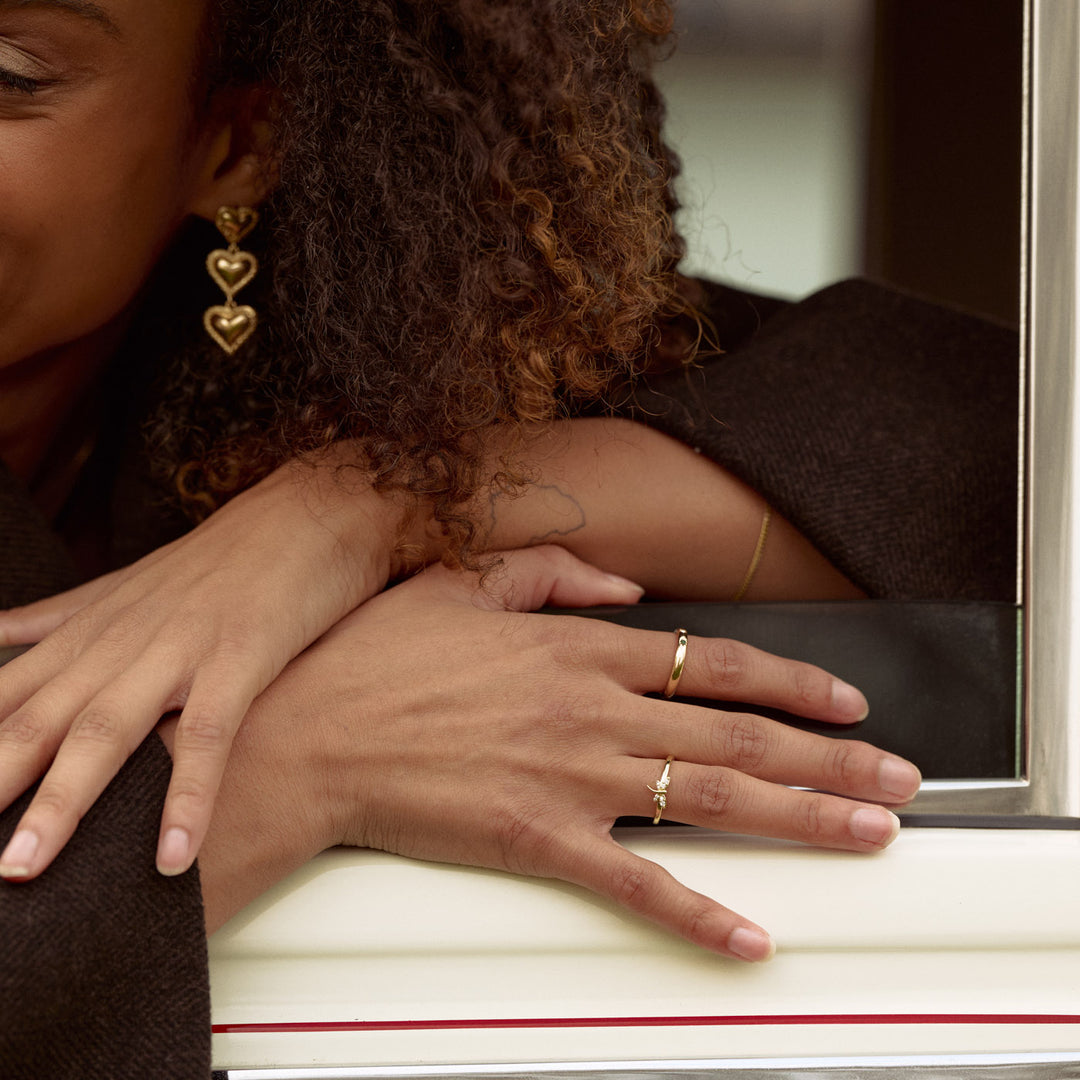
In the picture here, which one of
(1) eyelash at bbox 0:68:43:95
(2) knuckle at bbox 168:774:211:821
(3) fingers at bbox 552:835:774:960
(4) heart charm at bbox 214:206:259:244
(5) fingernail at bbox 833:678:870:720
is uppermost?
(1) eyelash at bbox 0:68:43:95

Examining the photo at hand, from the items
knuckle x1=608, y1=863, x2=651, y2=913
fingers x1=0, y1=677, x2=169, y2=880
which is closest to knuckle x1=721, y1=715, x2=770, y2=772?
knuckle x1=608, y1=863, x2=651, y2=913

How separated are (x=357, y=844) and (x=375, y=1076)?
133mm

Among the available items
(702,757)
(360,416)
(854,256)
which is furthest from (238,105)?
(854,256)

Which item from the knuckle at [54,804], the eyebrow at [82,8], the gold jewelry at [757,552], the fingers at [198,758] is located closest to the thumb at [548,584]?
the gold jewelry at [757,552]

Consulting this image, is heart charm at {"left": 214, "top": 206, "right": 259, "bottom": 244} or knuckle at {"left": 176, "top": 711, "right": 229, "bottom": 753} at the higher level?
heart charm at {"left": 214, "top": 206, "right": 259, "bottom": 244}

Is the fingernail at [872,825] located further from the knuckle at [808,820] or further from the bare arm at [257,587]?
the bare arm at [257,587]

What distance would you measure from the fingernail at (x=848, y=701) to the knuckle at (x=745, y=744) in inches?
2.8

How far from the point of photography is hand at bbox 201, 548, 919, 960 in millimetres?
624

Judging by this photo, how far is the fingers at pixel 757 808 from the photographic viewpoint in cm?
62

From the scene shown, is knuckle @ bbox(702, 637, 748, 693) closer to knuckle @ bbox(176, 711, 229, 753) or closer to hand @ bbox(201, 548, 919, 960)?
hand @ bbox(201, 548, 919, 960)

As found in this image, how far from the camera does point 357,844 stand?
2.20 feet

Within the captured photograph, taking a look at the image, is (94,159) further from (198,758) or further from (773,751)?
(773,751)

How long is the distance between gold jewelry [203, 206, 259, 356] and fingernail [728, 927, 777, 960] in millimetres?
639

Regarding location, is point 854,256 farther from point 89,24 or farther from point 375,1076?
point 375,1076
